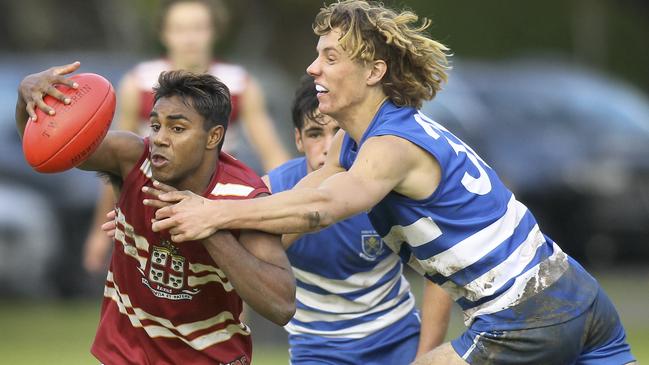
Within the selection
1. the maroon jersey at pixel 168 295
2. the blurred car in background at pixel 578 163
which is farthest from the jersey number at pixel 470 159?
the blurred car in background at pixel 578 163

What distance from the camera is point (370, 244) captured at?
6.41 metres

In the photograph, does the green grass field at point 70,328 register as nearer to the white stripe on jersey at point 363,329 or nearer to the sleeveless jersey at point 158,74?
the sleeveless jersey at point 158,74

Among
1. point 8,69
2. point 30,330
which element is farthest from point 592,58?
point 30,330

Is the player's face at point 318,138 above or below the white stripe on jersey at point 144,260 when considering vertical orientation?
above

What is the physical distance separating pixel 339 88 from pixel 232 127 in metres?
3.18

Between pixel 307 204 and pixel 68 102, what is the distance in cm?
100

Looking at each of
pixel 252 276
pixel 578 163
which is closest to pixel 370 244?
pixel 252 276

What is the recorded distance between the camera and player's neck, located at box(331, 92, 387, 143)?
18.5 ft

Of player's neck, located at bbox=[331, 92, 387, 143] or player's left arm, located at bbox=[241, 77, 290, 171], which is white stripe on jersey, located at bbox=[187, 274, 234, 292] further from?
player's left arm, located at bbox=[241, 77, 290, 171]

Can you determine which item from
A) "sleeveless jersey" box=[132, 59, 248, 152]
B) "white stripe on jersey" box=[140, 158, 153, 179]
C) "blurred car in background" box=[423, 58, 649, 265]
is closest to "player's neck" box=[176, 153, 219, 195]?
"white stripe on jersey" box=[140, 158, 153, 179]

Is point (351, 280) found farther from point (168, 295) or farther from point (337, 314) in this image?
point (168, 295)

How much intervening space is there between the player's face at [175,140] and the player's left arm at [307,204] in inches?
8.3

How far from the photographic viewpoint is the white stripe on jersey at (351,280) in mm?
6457

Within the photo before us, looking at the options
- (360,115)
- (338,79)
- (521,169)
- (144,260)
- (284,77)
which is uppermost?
(338,79)
